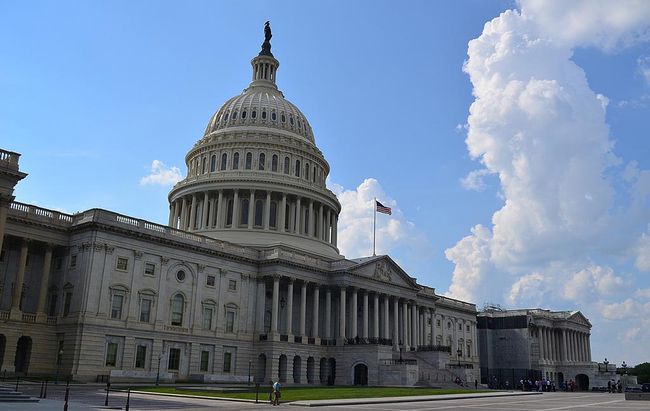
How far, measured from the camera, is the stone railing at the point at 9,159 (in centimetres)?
4803

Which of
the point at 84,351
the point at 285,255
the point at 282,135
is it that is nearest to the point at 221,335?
the point at 285,255

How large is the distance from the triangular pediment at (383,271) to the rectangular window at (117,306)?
33.2 m

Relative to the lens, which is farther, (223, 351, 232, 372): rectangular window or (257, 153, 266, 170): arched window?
(257, 153, 266, 170): arched window

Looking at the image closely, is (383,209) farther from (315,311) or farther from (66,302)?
(66,302)

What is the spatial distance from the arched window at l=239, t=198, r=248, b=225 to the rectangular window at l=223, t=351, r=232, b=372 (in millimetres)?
24627

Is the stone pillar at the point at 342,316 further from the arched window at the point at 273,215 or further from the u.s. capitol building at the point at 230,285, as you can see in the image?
the arched window at the point at 273,215

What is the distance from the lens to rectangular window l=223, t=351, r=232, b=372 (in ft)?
249

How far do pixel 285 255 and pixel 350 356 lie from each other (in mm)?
15681

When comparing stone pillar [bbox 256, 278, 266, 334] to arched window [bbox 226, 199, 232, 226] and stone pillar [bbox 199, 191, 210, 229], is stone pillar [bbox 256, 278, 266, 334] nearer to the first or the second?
arched window [bbox 226, 199, 232, 226]

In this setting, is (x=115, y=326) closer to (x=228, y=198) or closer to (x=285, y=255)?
(x=285, y=255)

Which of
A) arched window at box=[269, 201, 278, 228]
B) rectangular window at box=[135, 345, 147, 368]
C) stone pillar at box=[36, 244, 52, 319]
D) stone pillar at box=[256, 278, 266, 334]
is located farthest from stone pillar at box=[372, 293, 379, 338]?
stone pillar at box=[36, 244, 52, 319]

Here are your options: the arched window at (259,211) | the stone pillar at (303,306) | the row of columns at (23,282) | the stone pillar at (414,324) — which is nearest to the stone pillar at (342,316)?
the stone pillar at (303,306)

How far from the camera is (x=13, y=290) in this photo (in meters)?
61.0

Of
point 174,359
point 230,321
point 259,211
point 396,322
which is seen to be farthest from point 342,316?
point 174,359
